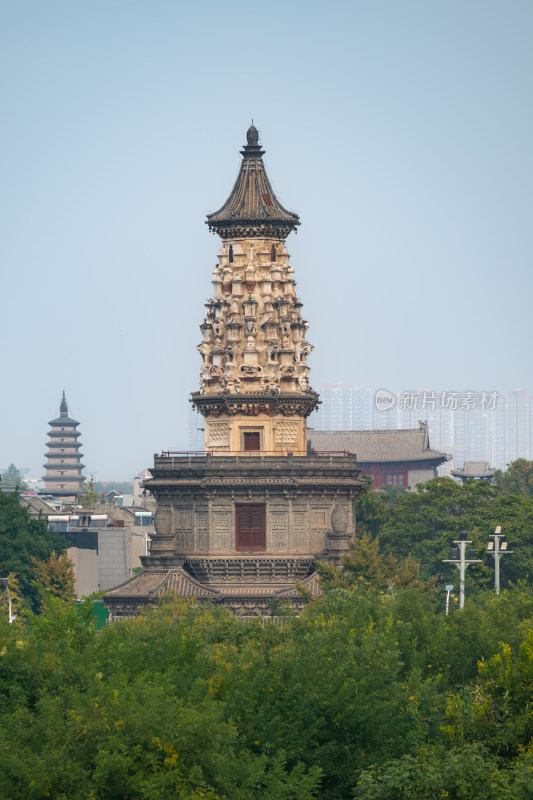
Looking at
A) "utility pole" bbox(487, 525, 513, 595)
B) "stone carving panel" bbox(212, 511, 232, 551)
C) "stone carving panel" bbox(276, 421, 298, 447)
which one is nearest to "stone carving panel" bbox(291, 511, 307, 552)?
"stone carving panel" bbox(212, 511, 232, 551)

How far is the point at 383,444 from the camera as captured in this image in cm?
19275

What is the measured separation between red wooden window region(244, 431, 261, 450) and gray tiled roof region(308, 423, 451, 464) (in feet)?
320

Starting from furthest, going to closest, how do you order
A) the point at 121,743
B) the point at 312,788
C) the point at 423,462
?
the point at 423,462 → the point at 312,788 → the point at 121,743

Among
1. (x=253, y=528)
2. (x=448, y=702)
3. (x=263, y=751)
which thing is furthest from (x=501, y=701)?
(x=253, y=528)

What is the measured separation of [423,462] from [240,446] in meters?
101

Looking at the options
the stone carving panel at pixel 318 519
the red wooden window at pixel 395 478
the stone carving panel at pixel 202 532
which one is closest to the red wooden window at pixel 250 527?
the stone carving panel at pixel 202 532

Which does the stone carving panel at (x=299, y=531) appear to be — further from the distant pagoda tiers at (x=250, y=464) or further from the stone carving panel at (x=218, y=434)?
the stone carving panel at (x=218, y=434)

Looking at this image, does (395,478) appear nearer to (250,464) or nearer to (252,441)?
(252,441)

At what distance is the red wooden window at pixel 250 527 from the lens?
8944cm

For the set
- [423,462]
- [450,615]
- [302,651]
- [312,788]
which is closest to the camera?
[312,788]

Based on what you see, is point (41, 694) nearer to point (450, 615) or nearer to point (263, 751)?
point (263, 751)

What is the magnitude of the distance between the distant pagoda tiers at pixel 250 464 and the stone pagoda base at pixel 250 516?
0.04 m

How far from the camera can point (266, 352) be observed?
92.0 metres

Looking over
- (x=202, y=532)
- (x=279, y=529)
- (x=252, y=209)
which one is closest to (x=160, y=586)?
(x=202, y=532)
